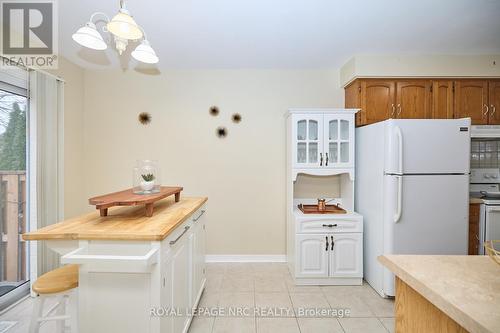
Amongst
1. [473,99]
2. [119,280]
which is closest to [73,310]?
[119,280]

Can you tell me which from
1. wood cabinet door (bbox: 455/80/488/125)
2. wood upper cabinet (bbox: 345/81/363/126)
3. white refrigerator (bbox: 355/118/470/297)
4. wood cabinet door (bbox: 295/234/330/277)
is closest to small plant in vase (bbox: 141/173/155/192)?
wood cabinet door (bbox: 295/234/330/277)

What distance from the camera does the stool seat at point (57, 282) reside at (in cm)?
144

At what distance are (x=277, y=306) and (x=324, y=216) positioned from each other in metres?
1.02

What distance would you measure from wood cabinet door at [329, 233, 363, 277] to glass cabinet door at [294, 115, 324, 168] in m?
0.86

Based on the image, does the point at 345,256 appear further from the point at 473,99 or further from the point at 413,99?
the point at 473,99

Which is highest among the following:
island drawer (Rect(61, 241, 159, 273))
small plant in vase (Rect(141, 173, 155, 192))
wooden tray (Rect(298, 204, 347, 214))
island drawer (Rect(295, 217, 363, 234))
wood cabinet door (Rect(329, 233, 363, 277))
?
small plant in vase (Rect(141, 173, 155, 192))

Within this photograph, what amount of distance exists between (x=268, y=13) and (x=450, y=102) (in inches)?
93.8

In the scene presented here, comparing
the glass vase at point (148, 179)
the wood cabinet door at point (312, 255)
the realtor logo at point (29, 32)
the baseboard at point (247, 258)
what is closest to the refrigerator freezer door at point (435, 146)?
the wood cabinet door at point (312, 255)

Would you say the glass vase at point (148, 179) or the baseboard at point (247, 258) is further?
the baseboard at point (247, 258)

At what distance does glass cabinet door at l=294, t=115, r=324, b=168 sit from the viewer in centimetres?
284

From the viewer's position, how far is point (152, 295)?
4.40 feet

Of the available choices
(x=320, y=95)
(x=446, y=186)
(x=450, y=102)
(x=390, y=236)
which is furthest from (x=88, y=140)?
(x=450, y=102)

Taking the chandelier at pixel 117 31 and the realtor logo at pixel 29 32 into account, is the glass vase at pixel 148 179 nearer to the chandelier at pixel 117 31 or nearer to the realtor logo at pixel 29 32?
the chandelier at pixel 117 31

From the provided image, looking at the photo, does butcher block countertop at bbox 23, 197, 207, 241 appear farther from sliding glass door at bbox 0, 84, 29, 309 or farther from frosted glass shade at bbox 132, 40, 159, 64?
sliding glass door at bbox 0, 84, 29, 309
